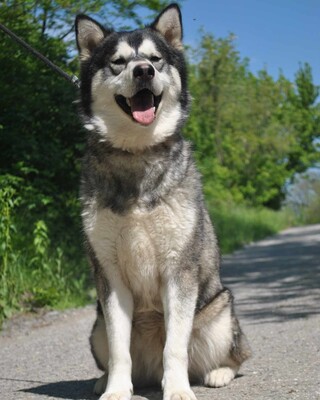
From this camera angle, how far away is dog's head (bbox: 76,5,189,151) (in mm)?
4711

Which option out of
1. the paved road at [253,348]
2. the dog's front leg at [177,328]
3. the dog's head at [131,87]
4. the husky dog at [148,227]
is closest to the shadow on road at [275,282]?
the paved road at [253,348]

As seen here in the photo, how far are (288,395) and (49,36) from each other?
7779 mm

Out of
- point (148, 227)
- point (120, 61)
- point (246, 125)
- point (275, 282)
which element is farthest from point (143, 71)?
point (246, 125)

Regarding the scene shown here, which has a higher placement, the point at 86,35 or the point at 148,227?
the point at 86,35

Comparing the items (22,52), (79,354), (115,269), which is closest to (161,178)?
(115,269)

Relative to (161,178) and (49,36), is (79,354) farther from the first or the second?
(49,36)

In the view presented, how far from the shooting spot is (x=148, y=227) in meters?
4.55

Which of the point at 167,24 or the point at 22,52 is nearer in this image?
the point at 167,24

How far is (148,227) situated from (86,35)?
4.74 feet

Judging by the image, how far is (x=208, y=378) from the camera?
5.05 meters

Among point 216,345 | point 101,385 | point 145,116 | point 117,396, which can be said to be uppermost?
point 145,116

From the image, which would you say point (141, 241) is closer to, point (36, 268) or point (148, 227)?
point (148, 227)

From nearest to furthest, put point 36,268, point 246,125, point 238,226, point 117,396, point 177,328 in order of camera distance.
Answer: point 117,396 < point 177,328 < point 36,268 < point 238,226 < point 246,125

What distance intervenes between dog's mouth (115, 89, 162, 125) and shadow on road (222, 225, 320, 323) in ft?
14.2
